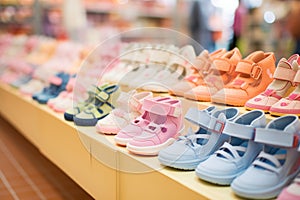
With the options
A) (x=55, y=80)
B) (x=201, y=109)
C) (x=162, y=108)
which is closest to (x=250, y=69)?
(x=201, y=109)

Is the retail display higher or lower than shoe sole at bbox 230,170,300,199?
higher

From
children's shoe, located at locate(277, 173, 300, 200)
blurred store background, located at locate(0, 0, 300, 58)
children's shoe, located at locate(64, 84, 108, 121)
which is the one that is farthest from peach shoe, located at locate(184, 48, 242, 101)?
blurred store background, located at locate(0, 0, 300, 58)

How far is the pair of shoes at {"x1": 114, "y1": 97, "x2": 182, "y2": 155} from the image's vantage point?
137 centimetres

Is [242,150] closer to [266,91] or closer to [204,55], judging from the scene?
[266,91]

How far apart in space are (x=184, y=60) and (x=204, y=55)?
14 centimetres

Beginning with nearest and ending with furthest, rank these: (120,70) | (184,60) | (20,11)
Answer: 1. (184,60)
2. (120,70)
3. (20,11)

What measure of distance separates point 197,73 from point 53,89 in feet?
3.37

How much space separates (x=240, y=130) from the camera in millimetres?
1129

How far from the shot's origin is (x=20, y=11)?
17.5ft

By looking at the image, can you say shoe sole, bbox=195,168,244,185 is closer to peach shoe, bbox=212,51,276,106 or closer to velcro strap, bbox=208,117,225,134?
velcro strap, bbox=208,117,225,134

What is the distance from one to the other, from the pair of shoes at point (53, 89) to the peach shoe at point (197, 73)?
86 cm

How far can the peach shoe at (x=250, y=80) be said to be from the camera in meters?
1.53

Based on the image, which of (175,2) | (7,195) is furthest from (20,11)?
(7,195)

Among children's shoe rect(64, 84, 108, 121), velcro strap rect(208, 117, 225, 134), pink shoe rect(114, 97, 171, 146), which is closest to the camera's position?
velcro strap rect(208, 117, 225, 134)
